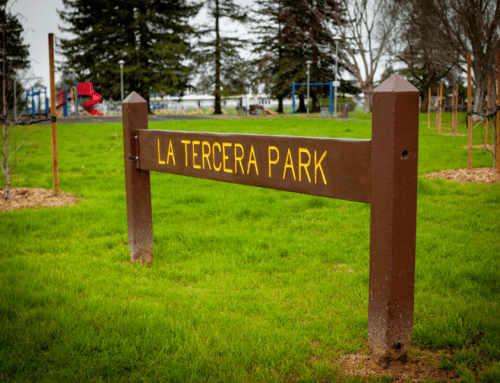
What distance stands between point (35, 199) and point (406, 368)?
251 inches

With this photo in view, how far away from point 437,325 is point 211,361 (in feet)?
5.11

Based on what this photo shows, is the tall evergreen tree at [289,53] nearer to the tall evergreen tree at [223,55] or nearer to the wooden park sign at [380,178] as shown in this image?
the tall evergreen tree at [223,55]

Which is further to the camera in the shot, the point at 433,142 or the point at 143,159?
the point at 433,142

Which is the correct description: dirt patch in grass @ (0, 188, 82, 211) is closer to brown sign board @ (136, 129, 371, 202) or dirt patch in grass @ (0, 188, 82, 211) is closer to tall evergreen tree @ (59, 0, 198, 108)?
brown sign board @ (136, 129, 371, 202)

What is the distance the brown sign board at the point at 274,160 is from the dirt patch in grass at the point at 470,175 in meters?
6.29

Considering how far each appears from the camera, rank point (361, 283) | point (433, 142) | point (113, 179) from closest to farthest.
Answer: point (361, 283) < point (113, 179) < point (433, 142)

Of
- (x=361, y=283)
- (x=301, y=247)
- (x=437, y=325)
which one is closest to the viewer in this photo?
(x=437, y=325)

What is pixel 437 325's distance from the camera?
331 cm

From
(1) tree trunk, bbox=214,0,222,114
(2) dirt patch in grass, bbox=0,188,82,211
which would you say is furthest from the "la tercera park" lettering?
(1) tree trunk, bbox=214,0,222,114

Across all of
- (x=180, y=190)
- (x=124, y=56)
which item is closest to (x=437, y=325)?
(x=180, y=190)

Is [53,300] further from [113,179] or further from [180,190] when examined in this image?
[113,179]

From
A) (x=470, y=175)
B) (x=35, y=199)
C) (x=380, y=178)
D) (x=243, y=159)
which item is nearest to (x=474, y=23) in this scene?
(x=470, y=175)

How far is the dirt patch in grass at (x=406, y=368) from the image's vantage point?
275cm

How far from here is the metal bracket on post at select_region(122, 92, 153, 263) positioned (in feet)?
15.8
